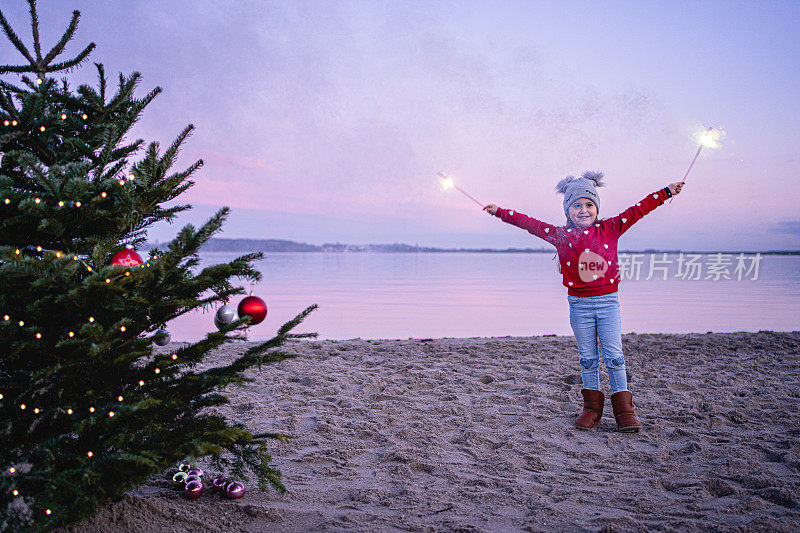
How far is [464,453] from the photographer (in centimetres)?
455

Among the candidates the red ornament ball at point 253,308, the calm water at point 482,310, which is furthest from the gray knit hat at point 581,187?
the calm water at point 482,310

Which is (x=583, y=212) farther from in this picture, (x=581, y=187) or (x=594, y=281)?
(x=594, y=281)

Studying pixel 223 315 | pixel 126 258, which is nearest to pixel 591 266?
pixel 223 315

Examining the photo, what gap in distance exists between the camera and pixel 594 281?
5293 millimetres

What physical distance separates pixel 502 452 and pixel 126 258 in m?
3.25

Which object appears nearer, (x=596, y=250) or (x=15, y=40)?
(x=15, y=40)

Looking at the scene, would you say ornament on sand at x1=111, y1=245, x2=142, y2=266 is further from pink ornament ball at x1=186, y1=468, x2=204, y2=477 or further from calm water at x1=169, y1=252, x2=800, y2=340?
calm water at x1=169, y1=252, x2=800, y2=340

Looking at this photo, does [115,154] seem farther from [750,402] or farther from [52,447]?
[750,402]

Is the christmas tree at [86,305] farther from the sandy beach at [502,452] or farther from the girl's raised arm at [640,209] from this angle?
the girl's raised arm at [640,209]

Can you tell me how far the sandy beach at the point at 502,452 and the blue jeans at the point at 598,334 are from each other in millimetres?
501

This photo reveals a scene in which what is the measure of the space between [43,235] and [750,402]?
21.4ft

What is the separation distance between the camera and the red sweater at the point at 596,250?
529 cm

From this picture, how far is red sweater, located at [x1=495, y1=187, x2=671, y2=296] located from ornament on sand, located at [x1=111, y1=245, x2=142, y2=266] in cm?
380

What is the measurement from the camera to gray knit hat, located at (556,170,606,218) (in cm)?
544
